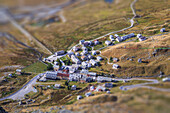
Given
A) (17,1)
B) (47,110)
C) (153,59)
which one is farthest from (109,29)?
(17,1)

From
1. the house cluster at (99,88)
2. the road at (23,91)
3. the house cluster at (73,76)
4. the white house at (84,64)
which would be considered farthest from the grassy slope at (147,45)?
the road at (23,91)

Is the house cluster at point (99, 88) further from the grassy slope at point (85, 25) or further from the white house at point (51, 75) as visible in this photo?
the grassy slope at point (85, 25)

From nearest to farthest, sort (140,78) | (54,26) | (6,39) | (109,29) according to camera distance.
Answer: (140,78) → (109,29) → (6,39) → (54,26)

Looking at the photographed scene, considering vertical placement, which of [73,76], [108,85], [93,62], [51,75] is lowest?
[108,85]

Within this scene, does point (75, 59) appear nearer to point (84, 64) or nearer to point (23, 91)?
point (84, 64)

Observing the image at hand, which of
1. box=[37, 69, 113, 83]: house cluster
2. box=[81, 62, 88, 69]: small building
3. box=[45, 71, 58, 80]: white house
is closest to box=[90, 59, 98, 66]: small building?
box=[81, 62, 88, 69]: small building

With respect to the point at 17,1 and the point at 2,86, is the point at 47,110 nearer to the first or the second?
the point at 2,86

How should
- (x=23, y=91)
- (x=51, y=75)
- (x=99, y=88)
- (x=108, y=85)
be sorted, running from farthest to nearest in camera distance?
1. (x=51, y=75)
2. (x=23, y=91)
3. (x=99, y=88)
4. (x=108, y=85)

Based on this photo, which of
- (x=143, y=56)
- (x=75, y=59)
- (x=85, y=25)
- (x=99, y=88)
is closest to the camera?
(x=99, y=88)

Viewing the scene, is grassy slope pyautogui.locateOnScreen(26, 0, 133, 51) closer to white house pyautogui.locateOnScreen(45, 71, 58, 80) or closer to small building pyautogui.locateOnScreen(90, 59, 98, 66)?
small building pyautogui.locateOnScreen(90, 59, 98, 66)

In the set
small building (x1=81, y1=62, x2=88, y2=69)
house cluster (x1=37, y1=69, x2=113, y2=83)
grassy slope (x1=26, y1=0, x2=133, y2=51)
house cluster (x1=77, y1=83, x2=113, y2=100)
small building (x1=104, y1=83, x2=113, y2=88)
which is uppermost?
grassy slope (x1=26, y1=0, x2=133, y2=51)

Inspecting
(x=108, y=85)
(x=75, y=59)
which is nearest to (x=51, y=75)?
(x=75, y=59)
